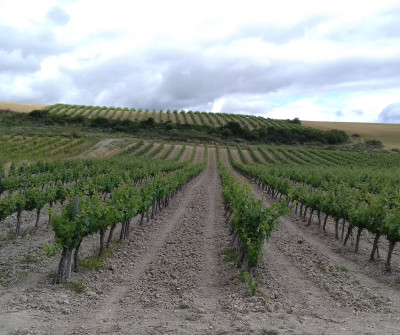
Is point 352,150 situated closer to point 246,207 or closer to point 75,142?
point 75,142

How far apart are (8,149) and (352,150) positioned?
60150 mm

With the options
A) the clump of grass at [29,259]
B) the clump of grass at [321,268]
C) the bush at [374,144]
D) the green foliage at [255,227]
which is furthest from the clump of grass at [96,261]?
the bush at [374,144]

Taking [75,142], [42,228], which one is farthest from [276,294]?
[75,142]

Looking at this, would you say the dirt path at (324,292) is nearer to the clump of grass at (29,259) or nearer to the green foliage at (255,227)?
the green foliage at (255,227)

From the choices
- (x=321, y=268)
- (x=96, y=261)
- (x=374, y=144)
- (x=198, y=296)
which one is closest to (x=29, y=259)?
(x=96, y=261)

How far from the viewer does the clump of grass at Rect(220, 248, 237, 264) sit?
12.0 m

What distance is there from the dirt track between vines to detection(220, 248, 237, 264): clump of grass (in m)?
0.13

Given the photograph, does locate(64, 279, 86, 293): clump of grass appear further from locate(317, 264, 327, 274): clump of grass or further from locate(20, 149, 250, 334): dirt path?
locate(317, 264, 327, 274): clump of grass

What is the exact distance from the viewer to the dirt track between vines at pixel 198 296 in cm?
724

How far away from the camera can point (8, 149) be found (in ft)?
166

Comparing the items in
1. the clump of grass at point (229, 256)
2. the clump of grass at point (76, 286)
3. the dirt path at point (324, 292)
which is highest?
the dirt path at point (324, 292)

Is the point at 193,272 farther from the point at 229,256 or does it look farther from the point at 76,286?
the point at 76,286

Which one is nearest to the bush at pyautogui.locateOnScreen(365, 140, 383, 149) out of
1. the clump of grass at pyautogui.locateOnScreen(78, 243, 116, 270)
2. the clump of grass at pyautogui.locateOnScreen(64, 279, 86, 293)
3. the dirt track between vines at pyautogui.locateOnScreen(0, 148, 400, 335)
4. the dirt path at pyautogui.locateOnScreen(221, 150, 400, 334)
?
the dirt track between vines at pyautogui.locateOnScreen(0, 148, 400, 335)

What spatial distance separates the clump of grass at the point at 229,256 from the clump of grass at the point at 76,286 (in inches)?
172
